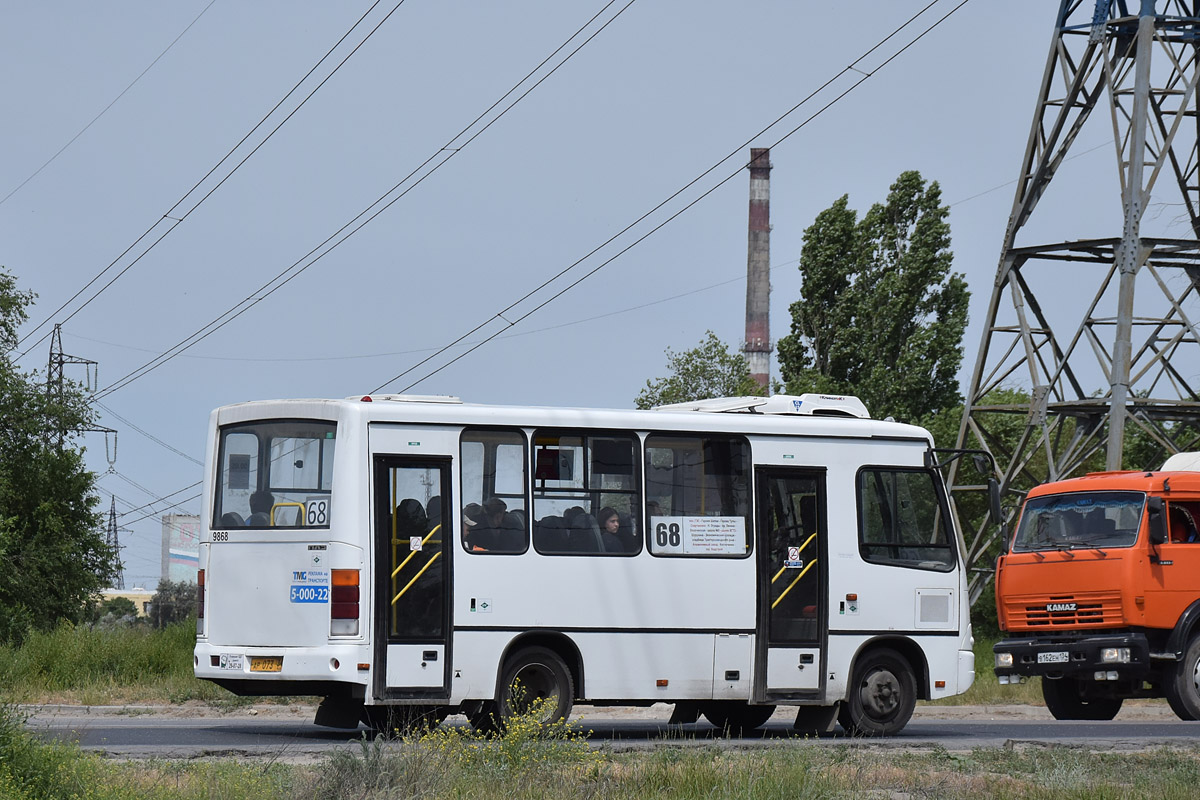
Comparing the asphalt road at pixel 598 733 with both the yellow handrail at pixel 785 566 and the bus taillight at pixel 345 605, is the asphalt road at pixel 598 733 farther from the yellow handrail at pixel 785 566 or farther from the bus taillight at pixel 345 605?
the yellow handrail at pixel 785 566

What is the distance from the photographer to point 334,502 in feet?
47.3

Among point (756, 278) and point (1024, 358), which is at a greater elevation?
point (756, 278)

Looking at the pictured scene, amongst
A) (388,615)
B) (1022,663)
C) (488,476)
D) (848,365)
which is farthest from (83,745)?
(848,365)

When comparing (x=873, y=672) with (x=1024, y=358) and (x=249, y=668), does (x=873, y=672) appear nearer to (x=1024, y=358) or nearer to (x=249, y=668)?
(x=249, y=668)

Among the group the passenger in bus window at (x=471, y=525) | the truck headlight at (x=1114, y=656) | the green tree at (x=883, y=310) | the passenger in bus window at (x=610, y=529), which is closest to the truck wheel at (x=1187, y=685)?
the truck headlight at (x=1114, y=656)

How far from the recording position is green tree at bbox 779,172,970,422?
157 feet

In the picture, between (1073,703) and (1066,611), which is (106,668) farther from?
(1073,703)

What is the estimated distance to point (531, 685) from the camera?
49.2 ft

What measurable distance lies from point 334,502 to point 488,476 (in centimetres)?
143

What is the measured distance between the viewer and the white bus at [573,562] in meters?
Answer: 14.5

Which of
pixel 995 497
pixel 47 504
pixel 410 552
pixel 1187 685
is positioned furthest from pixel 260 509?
pixel 47 504

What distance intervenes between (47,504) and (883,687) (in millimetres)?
31021

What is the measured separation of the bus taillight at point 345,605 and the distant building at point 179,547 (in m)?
114

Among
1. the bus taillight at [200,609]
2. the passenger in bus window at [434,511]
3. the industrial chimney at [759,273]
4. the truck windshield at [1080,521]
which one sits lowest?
the bus taillight at [200,609]
